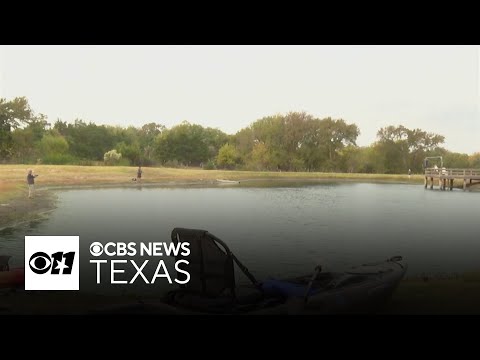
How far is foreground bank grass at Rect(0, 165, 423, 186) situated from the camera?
8.80 meters

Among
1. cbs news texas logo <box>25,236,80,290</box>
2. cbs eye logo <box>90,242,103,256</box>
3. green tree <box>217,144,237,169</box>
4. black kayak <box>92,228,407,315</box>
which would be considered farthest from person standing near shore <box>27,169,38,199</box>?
black kayak <box>92,228,407,315</box>

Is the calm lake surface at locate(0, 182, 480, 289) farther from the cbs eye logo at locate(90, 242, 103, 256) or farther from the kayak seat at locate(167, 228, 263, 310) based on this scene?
the kayak seat at locate(167, 228, 263, 310)

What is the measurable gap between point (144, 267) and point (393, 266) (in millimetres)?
3796

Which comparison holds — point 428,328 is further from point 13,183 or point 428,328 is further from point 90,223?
point 13,183

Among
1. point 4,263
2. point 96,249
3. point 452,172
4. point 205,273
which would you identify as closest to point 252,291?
point 205,273

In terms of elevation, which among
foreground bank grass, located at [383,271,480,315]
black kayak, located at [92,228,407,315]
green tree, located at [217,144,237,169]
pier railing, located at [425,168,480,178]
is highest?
green tree, located at [217,144,237,169]

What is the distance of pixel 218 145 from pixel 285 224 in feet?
8.58

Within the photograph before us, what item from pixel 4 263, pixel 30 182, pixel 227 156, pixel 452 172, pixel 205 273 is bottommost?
pixel 4 263

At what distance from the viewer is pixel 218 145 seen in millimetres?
9633

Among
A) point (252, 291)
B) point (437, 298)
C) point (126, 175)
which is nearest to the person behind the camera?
point (252, 291)

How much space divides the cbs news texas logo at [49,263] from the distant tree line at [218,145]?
3.95m

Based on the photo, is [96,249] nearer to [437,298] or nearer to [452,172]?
[437,298]

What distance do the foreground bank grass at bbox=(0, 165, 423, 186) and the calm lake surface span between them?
1.19 feet

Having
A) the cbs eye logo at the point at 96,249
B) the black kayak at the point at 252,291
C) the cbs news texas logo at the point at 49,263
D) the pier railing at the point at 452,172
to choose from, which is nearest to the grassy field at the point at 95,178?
the pier railing at the point at 452,172
